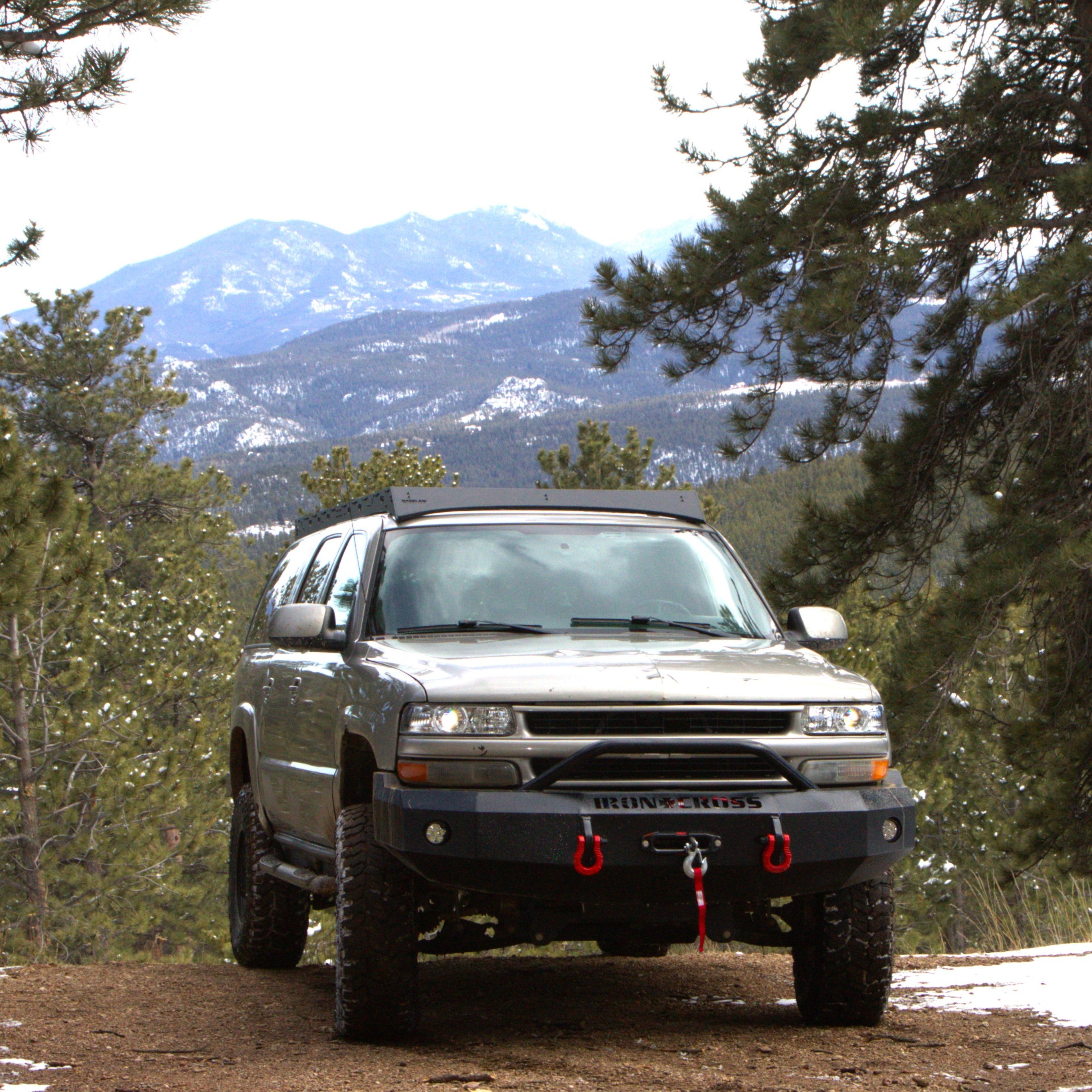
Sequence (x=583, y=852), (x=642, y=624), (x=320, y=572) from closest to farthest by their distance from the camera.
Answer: (x=583, y=852) → (x=642, y=624) → (x=320, y=572)

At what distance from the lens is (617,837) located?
15.3ft

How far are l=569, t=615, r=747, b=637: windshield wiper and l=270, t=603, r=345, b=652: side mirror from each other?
3.32 feet

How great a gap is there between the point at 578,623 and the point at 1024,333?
19.3ft

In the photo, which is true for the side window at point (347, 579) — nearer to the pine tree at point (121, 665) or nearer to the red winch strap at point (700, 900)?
the red winch strap at point (700, 900)

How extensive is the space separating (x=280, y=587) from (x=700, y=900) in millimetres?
4057

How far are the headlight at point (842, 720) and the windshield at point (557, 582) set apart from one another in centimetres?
91

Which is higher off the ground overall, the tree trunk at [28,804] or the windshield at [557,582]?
the windshield at [557,582]

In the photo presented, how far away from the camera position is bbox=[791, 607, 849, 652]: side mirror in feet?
19.8

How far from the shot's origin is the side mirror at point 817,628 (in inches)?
237

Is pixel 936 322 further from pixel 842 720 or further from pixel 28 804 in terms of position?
pixel 28 804

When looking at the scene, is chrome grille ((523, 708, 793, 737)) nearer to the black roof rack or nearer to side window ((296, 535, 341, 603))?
the black roof rack

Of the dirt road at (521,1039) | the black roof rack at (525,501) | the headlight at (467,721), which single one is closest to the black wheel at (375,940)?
the dirt road at (521,1039)

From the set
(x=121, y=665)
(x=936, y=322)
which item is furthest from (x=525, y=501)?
(x=121, y=665)

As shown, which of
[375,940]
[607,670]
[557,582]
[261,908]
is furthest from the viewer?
[261,908]
